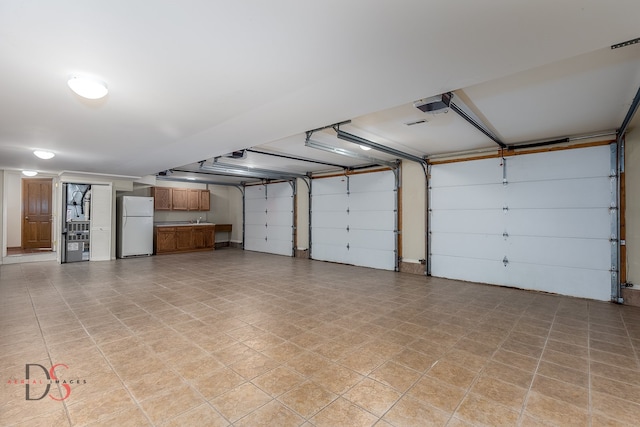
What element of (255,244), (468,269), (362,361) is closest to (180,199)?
(255,244)

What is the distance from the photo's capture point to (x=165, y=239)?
934 centimetres

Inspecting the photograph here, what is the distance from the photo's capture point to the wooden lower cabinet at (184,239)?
925 cm

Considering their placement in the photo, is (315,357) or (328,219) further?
(328,219)

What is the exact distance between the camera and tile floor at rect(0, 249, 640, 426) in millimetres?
1884

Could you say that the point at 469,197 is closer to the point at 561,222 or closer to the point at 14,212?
the point at 561,222

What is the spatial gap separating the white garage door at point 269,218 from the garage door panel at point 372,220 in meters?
2.41

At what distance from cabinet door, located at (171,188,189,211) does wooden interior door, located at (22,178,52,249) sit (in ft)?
11.6

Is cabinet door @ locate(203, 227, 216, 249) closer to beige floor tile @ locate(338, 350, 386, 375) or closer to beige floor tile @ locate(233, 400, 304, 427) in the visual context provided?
beige floor tile @ locate(338, 350, 386, 375)

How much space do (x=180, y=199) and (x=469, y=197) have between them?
8765 millimetres

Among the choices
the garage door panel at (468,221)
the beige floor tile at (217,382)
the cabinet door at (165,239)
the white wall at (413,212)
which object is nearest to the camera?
the beige floor tile at (217,382)

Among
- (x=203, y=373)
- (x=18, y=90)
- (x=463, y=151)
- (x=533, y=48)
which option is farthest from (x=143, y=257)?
(x=533, y=48)

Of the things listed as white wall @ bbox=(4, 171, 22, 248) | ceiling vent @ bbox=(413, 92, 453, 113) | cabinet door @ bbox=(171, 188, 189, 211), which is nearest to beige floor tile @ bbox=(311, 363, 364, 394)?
ceiling vent @ bbox=(413, 92, 453, 113)

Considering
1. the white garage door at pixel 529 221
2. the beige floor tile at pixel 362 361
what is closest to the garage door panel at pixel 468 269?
the white garage door at pixel 529 221

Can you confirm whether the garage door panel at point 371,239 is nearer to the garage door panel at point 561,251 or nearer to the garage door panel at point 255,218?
the garage door panel at point 561,251
